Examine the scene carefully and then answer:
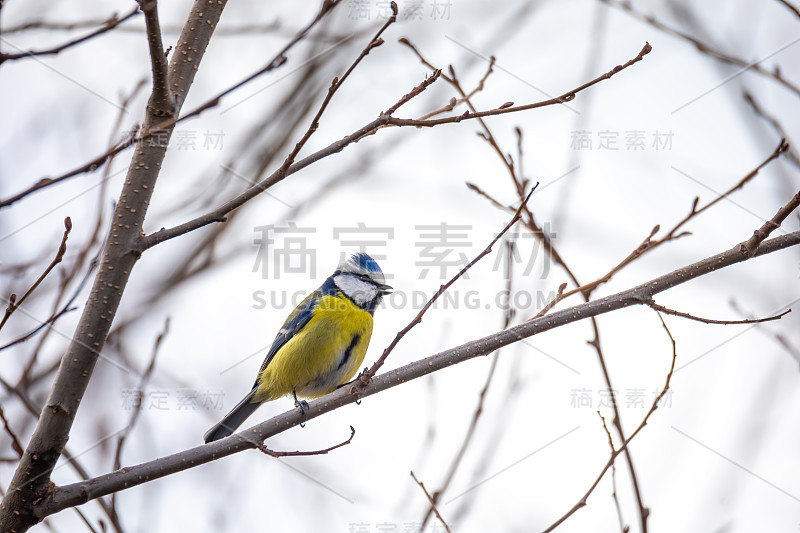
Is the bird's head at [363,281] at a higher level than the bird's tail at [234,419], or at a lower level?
higher

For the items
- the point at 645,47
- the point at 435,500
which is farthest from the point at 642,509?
the point at 645,47

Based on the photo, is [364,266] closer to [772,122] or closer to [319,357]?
[319,357]

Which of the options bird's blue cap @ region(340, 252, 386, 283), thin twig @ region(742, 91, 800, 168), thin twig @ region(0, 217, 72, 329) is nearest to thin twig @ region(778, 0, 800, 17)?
thin twig @ region(742, 91, 800, 168)

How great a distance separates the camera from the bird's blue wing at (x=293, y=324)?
15.8 ft

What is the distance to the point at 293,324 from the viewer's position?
16.1 feet

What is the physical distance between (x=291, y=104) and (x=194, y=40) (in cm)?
159

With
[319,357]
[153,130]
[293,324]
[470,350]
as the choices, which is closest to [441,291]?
[470,350]

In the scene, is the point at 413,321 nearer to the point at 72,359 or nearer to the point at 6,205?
the point at 72,359

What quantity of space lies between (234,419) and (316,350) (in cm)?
81

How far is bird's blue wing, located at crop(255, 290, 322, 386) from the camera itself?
4.83 m

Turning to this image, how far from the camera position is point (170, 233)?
2.23 meters

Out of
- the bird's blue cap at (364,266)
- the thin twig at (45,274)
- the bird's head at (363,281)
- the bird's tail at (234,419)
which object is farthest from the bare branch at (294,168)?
the bird's blue cap at (364,266)

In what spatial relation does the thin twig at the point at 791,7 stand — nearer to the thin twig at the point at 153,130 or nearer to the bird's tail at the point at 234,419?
the thin twig at the point at 153,130

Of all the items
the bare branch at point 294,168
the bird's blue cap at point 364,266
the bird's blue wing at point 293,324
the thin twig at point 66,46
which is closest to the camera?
the thin twig at point 66,46
